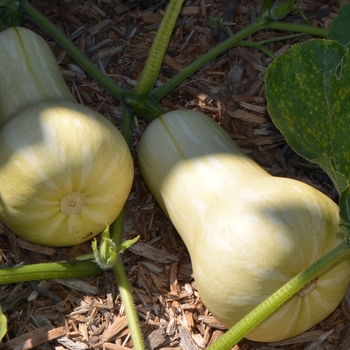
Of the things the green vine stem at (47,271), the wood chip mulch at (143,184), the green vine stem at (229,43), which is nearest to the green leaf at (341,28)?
the green vine stem at (229,43)

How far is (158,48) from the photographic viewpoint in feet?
6.22

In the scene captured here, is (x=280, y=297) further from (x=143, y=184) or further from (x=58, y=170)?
(x=143, y=184)

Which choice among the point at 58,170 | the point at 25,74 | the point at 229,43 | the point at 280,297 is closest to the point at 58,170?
the point at 58,170

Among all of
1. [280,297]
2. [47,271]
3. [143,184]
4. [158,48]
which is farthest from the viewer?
[143,184]

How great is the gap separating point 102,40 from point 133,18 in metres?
0.14

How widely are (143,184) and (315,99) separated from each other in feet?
2.22

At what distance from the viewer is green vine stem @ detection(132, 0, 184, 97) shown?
6.02 feet

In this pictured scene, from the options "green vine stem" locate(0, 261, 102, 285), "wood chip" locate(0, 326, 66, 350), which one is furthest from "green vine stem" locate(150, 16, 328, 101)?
"wood chip" locate(0, 326, 66, 350)

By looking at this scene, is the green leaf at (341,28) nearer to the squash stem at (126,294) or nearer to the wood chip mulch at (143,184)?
→ the wood chip mulch at (143,184)

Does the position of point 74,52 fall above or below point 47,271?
above

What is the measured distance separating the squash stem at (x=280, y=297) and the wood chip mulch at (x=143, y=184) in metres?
0.36

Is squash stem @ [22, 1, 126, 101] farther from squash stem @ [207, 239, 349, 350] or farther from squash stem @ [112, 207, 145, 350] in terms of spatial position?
squash stem @ [207, 239, 349, 350]

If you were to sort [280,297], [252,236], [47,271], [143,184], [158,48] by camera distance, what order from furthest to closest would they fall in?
[143,184]
[158,48]
[47,271]
[252,236]
[280,297]

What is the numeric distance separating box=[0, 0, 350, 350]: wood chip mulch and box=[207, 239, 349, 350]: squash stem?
1.19ft
